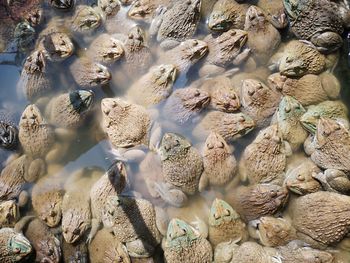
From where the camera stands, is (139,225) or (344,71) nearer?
(139,225)

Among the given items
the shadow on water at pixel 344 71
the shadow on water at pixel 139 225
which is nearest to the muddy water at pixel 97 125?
the shadow on water at pixel 344 71

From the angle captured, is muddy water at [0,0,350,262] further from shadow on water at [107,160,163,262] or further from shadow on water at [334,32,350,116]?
shadow on water at [107,160,163,262]

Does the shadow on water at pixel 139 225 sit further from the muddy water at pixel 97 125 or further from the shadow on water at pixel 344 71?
the shadow on water at pixel 344 71

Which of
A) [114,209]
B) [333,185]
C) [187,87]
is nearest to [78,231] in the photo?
[114,209]

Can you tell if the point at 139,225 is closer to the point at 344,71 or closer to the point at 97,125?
the point at 97,125

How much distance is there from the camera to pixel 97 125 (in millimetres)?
4523

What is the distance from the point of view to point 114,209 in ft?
13.0

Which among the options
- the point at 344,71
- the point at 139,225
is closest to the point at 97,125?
the point at 139,225

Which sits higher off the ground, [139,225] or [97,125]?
[97,125]

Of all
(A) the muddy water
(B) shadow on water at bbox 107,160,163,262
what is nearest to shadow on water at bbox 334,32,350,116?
(A) the muddy water

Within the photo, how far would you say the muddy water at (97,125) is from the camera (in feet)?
13.5

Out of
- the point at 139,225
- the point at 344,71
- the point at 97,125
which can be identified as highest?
the point at 344,71

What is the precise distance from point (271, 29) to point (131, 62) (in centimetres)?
168

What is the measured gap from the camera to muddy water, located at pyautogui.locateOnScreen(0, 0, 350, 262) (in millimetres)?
4113
